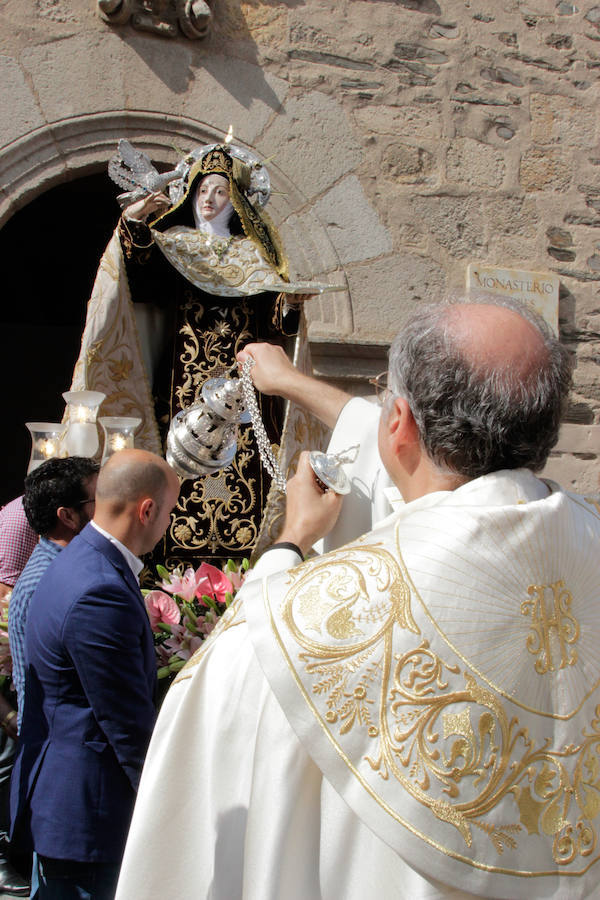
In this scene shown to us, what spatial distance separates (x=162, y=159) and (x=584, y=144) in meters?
2.66

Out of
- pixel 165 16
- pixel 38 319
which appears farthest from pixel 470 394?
pixel 38 319

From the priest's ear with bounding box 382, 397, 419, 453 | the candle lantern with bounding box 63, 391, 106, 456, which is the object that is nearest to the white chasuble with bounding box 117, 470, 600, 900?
the priest's ear with bounding box 382, 397, 419, 453

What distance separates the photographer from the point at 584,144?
17.4 feet

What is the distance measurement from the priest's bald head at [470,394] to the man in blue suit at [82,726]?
0.93 m

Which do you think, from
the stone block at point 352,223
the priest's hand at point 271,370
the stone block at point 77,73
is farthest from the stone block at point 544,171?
the priest's hand at point 271,370

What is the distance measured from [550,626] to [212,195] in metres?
2.37

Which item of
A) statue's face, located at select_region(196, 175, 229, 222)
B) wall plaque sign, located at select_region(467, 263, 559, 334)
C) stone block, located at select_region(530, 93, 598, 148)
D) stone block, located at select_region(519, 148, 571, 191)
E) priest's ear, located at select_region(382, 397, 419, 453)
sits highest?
stone block, located at select_region(530, 93, 598, 148)

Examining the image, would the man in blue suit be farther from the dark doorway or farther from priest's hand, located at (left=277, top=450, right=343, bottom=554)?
the dark doorway

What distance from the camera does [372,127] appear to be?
4953 millimetres

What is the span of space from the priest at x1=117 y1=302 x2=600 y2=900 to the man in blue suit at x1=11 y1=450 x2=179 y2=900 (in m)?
0.79

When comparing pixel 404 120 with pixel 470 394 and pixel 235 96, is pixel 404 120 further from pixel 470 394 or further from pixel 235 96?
pixel 470 394

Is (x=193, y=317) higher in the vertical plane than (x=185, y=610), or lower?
higher

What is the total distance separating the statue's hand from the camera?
2838 millimetres

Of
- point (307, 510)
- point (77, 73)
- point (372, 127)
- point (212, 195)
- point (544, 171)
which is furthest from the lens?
point (544, 171)
